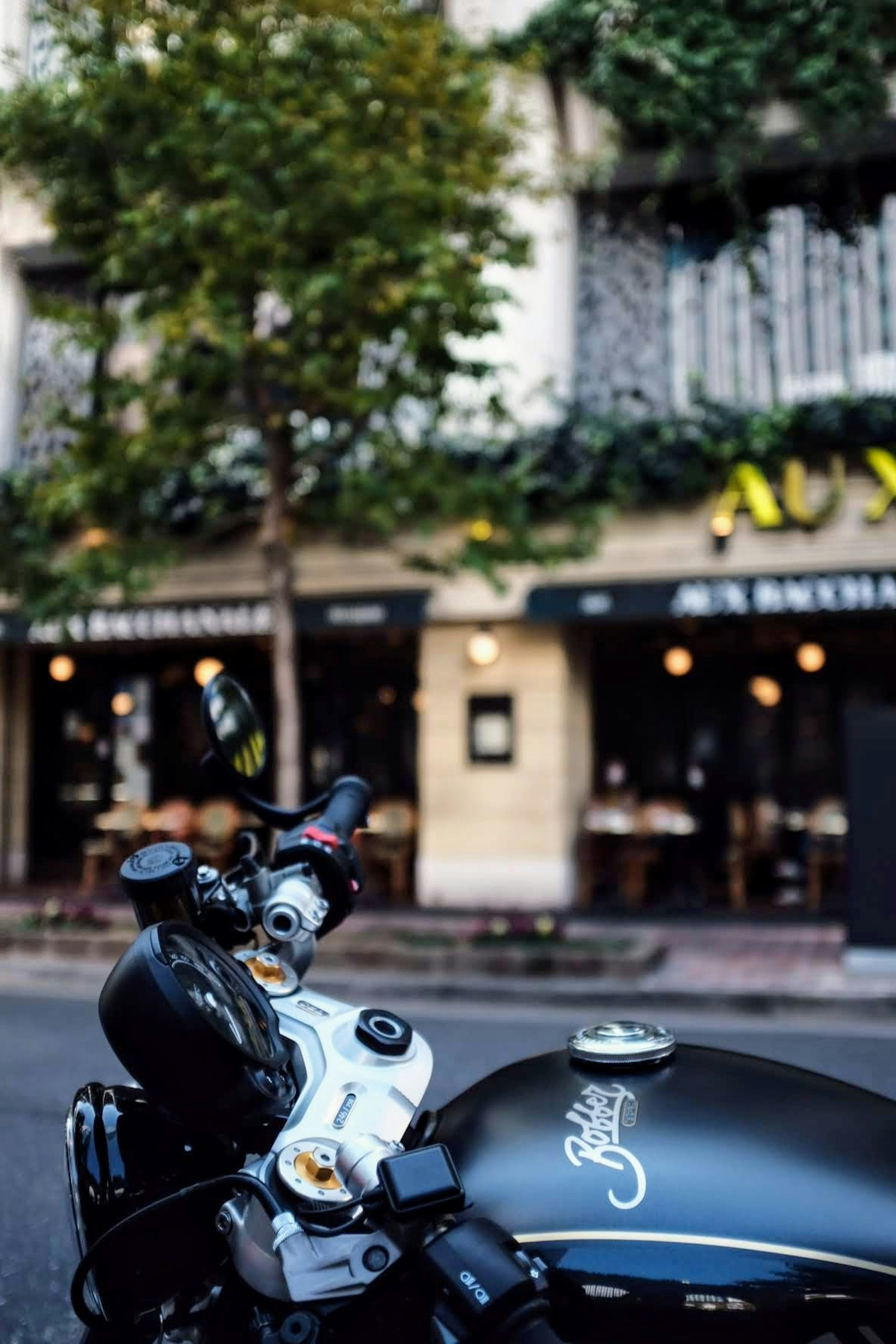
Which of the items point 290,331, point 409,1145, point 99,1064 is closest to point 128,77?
point 290,331

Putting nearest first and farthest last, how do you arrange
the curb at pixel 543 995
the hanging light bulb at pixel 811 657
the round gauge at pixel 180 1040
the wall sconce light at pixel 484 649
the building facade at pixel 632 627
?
1. the round gauge at pixel 180 1040
2. the curb at pixel 543 995
3. the building facade at pixel 632 627
4. the wall sconce light at pixel 484 649
5. the hanging light bulb at pixel 811 657

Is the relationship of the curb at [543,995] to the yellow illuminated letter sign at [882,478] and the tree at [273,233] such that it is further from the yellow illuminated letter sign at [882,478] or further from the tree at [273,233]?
the yellow illuminated letter sign at [882,478]

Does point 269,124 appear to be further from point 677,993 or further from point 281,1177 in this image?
point 281,1177

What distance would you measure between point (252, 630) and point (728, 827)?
5.55 m

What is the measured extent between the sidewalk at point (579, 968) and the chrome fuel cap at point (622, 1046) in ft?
18.3

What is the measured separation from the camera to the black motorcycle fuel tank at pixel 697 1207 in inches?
57.7

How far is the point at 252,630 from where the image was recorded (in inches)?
489

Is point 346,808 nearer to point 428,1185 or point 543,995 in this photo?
point 428,1185

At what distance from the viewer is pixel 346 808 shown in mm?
2373

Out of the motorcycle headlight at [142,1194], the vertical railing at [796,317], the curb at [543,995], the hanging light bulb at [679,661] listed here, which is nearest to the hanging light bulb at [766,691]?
the hanging light bulb at [679,661]

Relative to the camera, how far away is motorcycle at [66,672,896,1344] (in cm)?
143

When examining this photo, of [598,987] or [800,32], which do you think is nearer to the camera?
[598,987]

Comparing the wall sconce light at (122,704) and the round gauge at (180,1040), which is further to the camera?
the wall sconce light at (122,704)

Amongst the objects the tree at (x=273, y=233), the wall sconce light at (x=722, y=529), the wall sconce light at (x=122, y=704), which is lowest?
the wall sconce light at (x=122, y=704)
